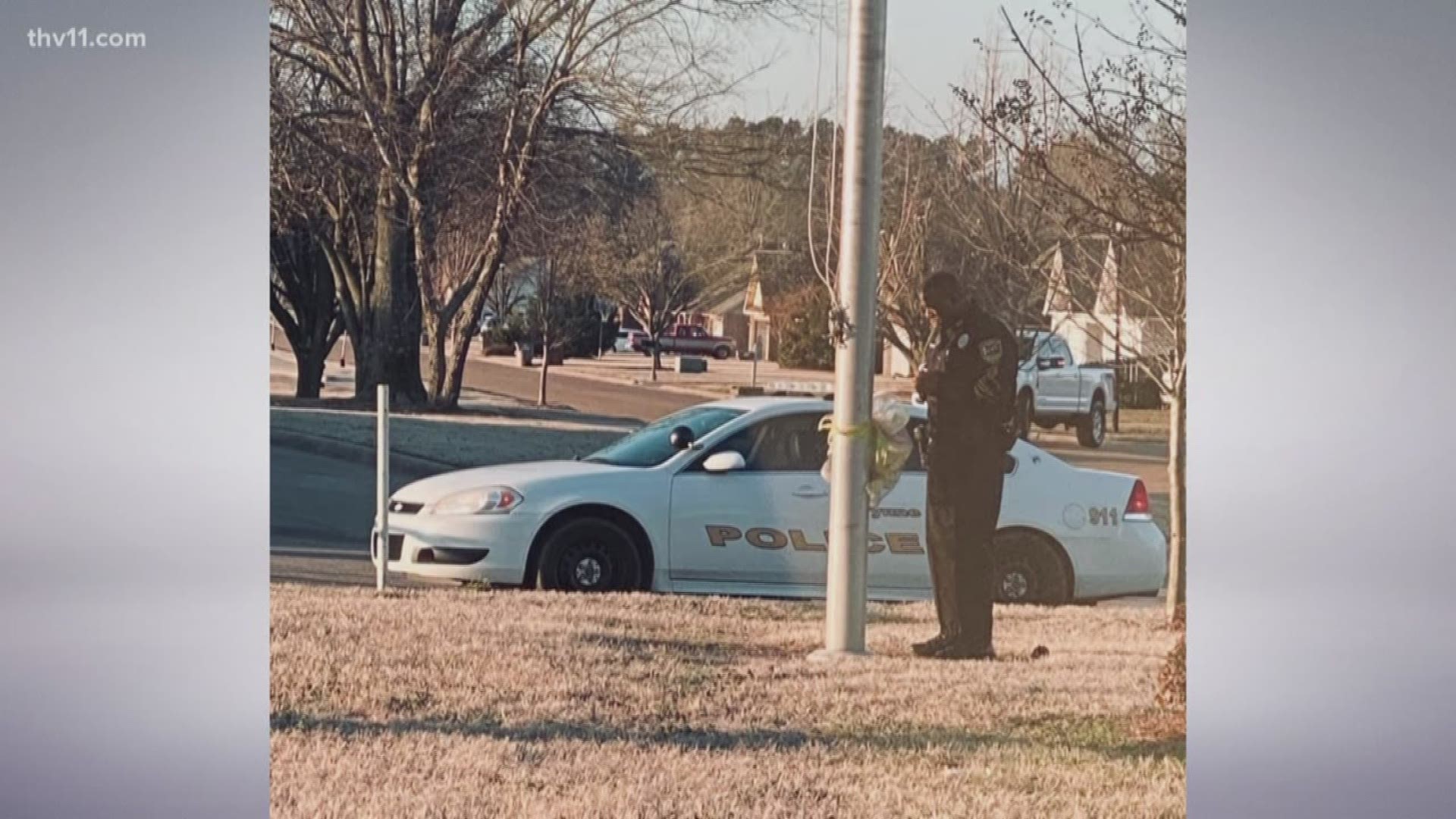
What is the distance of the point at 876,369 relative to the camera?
18.7 feet

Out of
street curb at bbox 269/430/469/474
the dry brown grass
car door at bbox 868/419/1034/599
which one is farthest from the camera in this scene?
car door at bbox 868/419/1034/599

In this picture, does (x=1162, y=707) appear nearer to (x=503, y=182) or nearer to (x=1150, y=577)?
(x=1150, y=577)

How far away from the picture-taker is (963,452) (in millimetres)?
5766

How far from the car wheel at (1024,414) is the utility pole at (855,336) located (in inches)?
16.7

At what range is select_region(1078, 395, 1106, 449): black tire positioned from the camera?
5711mm

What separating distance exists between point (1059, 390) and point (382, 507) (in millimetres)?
1877

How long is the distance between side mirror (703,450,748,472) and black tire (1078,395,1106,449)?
0.92 m

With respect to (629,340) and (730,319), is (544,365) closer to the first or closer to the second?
(629,340)

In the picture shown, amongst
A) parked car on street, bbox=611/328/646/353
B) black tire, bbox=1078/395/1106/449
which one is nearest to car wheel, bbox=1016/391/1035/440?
black tire, bbox=1078/395/1106/449

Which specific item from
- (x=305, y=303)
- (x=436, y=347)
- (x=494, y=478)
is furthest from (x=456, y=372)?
(x=305, y=303)

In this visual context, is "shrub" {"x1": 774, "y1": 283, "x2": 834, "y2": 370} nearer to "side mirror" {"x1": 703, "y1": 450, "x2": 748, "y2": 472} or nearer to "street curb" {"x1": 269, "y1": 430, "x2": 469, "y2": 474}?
"side mirror" {"x1": 703, "y1": 450, "x2": 748, "y2": 472}

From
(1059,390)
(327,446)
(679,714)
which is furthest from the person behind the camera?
(1059,390)

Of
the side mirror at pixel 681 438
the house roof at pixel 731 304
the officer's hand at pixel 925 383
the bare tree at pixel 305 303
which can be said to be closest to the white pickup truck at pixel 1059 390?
the officer's hand at pixel 925 383
